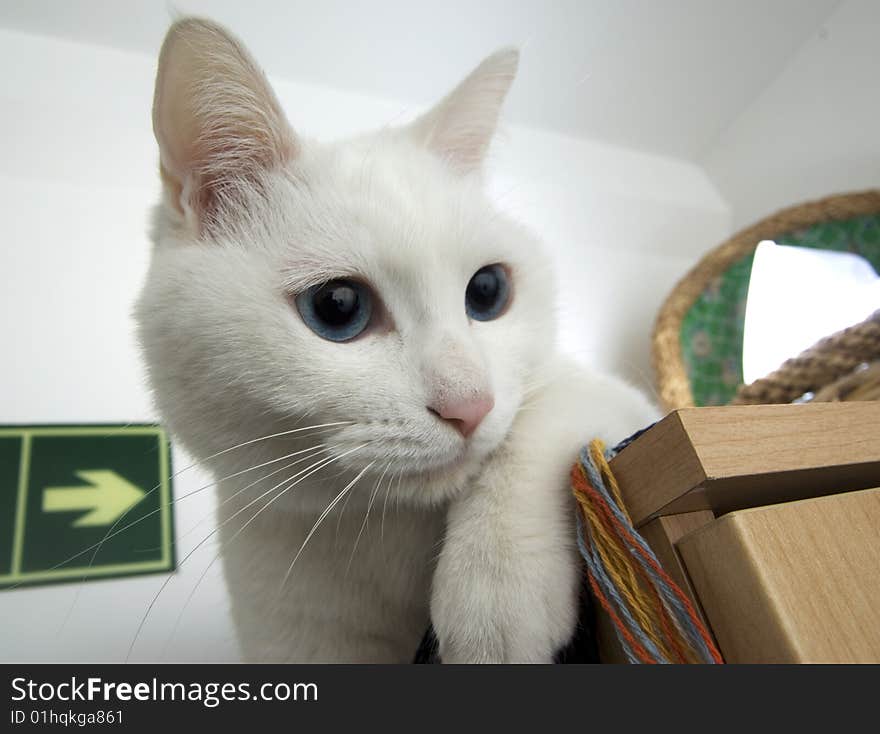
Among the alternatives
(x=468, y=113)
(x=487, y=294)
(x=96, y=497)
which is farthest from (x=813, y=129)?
(x=96, y=497)

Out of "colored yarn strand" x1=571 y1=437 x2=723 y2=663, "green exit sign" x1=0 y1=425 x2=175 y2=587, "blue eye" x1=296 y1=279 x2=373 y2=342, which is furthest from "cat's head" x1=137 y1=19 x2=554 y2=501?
"green exit sign" x1=0 y1=425 x2=175 y2=587

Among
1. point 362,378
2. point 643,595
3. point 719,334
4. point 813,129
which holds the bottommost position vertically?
point 643,595

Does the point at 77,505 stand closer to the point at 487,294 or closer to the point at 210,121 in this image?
the point at 210,121

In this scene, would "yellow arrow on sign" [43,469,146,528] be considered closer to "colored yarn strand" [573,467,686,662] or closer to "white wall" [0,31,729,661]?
"white wall" [0,31,729,661]

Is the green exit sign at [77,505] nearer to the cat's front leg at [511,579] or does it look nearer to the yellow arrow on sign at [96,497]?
the yellow arrow on sign at [96,497]

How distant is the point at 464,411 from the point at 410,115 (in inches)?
53.1

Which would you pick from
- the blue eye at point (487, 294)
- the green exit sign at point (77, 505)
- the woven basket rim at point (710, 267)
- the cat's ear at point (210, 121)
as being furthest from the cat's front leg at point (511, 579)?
the woven basket rim at point (710, 267)

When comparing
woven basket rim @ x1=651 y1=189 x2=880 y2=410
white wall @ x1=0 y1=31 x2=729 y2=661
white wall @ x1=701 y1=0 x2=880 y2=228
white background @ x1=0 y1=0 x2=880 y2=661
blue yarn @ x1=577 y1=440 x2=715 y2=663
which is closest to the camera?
blue yarn @ x1=577 y1=440 x2=715 y2=663

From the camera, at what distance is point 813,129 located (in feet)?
5.75

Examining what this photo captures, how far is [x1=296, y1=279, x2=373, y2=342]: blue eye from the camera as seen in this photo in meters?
0.60

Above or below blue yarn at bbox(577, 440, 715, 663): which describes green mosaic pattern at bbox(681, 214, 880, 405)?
above

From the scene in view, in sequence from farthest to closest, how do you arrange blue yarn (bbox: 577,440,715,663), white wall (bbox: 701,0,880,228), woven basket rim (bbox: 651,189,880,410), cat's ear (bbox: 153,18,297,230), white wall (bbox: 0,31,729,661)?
white wall (bbox: 701,0,880,228) → woven basket rim (bbox: 651,189,880,410) → white wall (bbox: 0,31,729,661) → cat's ear (bbox: 153,18,297,230) → blue yarn (bbox: 577,440,715,663)

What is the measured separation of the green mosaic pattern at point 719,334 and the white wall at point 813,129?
314mm

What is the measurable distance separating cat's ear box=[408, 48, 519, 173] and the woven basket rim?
0.88 m
